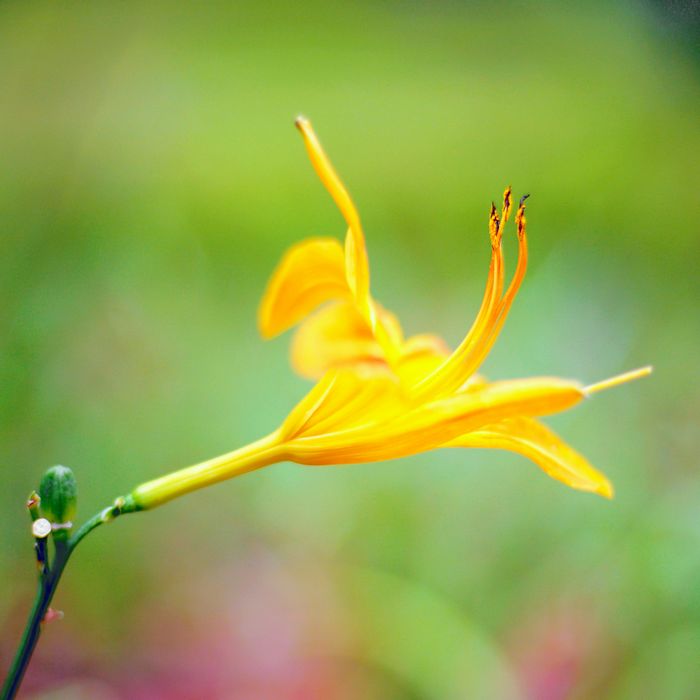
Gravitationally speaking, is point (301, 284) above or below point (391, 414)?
above

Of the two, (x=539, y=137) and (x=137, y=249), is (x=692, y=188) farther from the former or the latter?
(x=137, y=249)

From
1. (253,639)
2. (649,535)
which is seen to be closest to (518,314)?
(649,535)

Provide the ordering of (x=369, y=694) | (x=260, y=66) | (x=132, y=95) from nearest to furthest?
1. (x=369, y=694)
2. (x=132, y=95)
3. (x=260, y=66)

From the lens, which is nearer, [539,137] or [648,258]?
[648,258]

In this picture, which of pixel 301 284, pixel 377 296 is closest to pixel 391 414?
pixel 301 284

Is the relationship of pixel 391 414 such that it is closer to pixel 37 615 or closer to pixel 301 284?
pixel 301 284

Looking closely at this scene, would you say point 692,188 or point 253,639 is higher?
point 692,188

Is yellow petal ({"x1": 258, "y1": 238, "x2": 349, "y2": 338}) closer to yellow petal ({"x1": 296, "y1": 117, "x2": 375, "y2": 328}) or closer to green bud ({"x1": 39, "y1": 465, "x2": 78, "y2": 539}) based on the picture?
yellow petal ({"x1": 296, "y1": 117, "x2": 375, "y2": 328})
